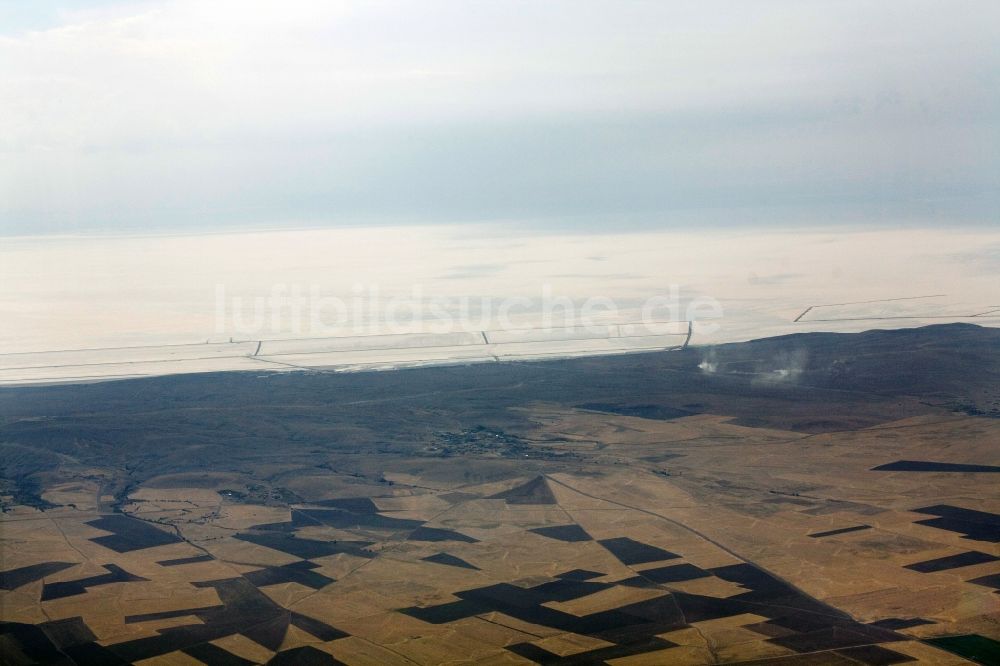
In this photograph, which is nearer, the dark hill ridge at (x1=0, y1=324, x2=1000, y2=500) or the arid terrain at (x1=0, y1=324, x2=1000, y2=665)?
the arid terrain at (x1=0, y1=324, x2=1000, y2=665)

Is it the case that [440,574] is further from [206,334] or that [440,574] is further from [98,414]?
[206,334]

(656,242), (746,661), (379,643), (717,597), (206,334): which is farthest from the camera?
(656,242)

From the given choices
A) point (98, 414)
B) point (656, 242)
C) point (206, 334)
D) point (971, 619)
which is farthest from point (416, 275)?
point (971, 619)

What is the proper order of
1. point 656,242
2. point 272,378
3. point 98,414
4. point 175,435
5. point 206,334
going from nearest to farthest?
point 175,435 → point 98,414 → point 272,378 → point 206,334 → point 656,242

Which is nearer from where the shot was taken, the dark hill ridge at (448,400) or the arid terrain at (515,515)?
the arid terrain at (515,515)
